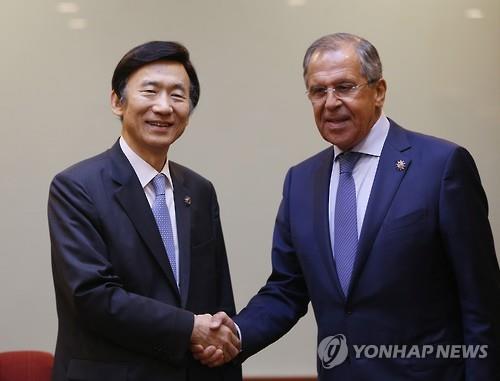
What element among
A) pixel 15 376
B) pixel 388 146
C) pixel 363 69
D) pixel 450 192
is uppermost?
pixel 363 69

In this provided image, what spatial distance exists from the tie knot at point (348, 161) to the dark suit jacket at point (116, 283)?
0.58m

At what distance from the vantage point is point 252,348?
2902 mm

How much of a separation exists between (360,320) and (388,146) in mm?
592

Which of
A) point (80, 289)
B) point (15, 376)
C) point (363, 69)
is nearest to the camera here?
point (80, 289)

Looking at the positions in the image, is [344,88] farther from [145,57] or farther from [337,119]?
[145,57]

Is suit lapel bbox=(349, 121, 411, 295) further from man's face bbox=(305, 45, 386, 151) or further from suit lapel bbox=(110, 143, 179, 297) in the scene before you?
suit lapel bbox=(110, 143, 179, 297)

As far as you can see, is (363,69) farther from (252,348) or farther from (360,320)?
(252,348)

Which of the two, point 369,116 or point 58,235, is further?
point 369,116

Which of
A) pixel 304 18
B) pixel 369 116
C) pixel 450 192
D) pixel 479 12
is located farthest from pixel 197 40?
pixel 450 192

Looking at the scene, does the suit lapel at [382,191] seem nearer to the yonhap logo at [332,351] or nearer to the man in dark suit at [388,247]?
the man in dark suit at [388,247]

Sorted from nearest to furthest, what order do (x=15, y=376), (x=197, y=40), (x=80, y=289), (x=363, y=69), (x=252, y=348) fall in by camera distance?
1. (x=80, y=289)
2. (x=363, y=69)
3. (x=252, y=348)
4. (x=15, y=376)
5. (x=197, y=40)

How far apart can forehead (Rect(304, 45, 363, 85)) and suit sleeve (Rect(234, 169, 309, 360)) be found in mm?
462

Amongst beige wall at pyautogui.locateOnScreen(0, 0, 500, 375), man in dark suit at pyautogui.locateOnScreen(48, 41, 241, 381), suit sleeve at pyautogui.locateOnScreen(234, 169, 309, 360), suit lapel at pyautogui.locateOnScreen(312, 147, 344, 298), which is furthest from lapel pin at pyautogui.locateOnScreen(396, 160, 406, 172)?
beige wall at pyautogui.locateOnScreen(0, 0, 500, 375)

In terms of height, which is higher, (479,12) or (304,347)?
(479,12)
